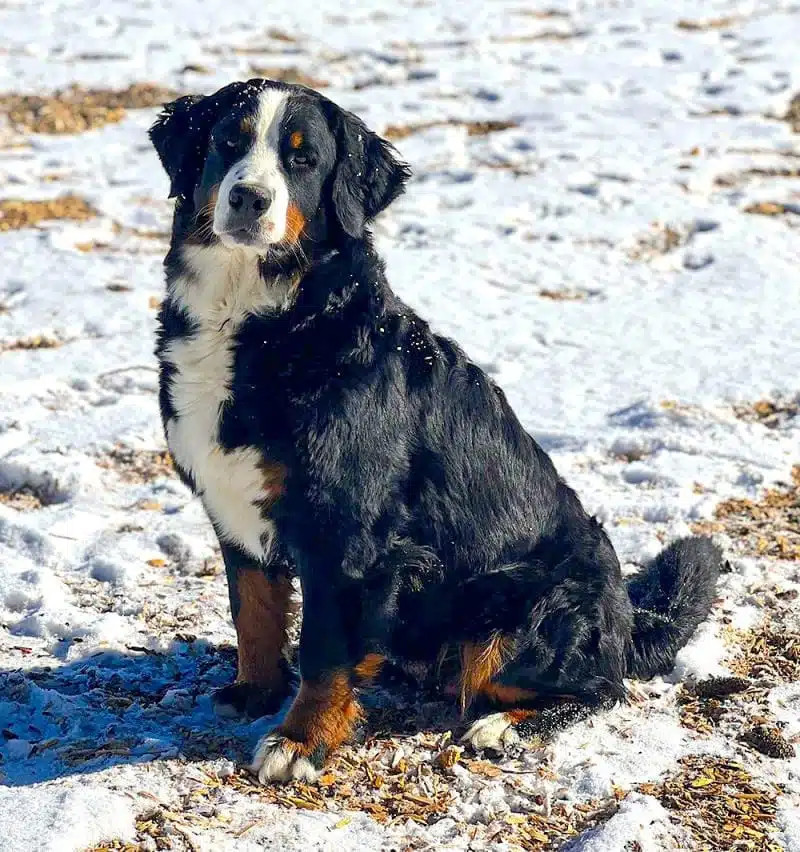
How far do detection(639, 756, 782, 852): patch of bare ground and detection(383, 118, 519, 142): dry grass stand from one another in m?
8.08

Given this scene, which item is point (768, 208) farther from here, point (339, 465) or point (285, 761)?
point (285, 761)

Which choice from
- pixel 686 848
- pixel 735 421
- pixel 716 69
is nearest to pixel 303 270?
pixel 686 848

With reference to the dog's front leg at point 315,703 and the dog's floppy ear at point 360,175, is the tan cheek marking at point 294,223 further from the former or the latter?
the dog's front leg at point 315,703

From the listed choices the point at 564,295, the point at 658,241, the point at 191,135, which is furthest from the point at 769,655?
the point at 658,241

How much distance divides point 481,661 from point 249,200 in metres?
1.60

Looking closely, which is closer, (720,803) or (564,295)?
(720,803)

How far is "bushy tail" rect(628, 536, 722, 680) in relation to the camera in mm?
4223

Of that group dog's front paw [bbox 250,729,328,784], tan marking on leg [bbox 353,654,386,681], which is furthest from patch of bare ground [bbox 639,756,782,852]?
dog's front paw [bbox 250,729,328,784]

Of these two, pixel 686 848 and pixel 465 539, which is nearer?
pixel 686 848

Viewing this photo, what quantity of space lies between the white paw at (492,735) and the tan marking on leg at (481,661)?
0.09 m

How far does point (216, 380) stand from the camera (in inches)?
146

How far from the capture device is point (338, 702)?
3.70 metres

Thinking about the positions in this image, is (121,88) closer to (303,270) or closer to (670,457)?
(670,457)

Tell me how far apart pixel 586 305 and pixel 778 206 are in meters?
2.56
